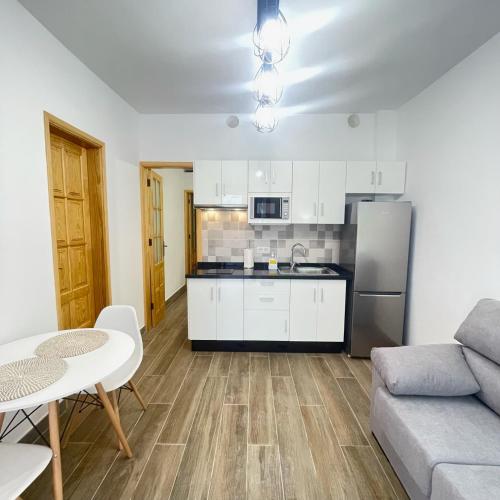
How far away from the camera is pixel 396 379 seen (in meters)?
1.49

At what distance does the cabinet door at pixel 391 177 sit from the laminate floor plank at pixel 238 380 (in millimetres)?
2373

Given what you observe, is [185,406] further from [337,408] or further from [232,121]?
[232,121]

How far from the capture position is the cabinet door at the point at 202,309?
9.35ft

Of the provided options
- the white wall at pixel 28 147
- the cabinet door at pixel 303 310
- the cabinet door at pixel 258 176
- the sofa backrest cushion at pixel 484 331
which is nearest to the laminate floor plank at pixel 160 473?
the white wall at pixel 28 147

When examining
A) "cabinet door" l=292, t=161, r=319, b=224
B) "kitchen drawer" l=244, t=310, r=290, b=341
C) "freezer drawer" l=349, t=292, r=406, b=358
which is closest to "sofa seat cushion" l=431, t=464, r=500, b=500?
"freezer drawer" l=349, t=292, r=406, b=358

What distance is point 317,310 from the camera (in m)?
2.86

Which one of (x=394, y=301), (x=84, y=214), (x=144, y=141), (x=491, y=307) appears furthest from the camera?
(x=144, y=141)

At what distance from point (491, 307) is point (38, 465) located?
242 centimetres

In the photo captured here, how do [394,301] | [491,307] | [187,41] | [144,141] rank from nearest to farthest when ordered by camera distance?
[491,307] < [187,41] < [394,301] < [144,141]

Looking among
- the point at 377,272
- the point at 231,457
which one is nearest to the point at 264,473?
the point at 231,457

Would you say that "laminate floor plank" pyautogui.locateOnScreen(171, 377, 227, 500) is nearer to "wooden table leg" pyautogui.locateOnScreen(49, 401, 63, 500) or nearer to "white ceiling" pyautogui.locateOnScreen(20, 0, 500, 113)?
"wooden table leg" pyautogui.locateOnScreen(49, 401, 63, 500)

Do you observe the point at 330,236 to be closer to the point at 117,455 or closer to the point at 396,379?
the point at 396,379

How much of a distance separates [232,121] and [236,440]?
317 cm

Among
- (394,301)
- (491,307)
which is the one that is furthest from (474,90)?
(394,301)
